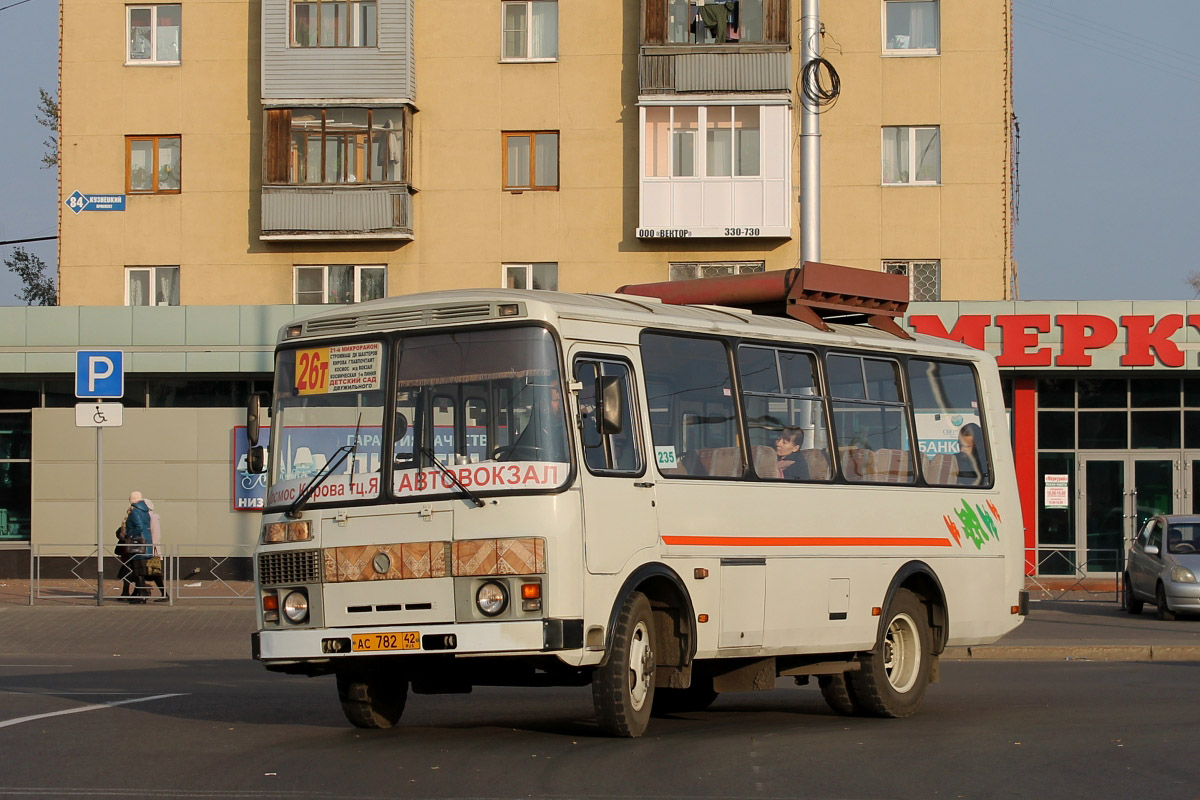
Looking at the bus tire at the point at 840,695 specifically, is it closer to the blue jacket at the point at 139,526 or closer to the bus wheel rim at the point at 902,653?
the bus wheel rim at the point at 902,653

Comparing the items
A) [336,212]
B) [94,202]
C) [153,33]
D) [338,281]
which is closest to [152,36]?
[153,33]

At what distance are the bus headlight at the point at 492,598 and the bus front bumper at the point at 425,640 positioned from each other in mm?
75

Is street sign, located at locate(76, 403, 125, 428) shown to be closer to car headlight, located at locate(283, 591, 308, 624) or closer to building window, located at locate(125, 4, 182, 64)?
building window, located at locate(125, 4, 182, 64)

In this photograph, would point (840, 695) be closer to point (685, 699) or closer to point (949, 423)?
point (685, 699)

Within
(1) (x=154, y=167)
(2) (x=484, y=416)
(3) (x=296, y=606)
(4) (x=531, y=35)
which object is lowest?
(3) (x=296, y=606)

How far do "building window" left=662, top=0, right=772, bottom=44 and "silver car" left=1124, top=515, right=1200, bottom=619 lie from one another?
13.6 meters

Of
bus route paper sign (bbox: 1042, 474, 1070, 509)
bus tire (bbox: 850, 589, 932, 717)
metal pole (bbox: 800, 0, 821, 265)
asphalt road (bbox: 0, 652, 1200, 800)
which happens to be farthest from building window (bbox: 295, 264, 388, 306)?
bus tire (bbox: 850, 589, 932, 717)

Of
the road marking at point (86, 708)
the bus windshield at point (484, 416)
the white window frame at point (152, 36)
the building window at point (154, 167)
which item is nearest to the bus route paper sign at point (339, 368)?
the bus windshield at point (484, 416)

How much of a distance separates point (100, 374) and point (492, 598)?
17.5 m

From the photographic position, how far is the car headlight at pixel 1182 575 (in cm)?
2469

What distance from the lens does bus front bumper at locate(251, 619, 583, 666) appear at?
9.76 metres

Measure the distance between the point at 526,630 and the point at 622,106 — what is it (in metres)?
26.4

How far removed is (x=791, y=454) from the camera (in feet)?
39.5

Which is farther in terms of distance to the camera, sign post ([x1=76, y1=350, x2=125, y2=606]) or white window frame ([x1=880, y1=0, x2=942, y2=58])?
white window frame ([x1=880, y1=0, x2=942, y2=58])
